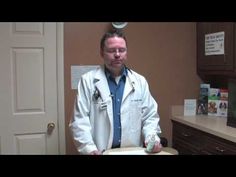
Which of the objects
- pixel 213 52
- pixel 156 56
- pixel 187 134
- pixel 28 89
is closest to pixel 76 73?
pixel 28 89

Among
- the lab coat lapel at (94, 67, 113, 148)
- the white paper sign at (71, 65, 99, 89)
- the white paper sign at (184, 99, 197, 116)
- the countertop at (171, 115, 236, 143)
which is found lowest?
the countertop at (171, 115, 236, 143)

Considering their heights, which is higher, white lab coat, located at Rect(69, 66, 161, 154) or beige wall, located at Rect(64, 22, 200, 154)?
beige wall, located at Rect(64, 22, 200, 154)

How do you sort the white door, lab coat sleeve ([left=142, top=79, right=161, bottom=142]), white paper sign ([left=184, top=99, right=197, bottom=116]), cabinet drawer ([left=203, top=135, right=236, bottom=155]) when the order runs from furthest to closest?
white paper sign ([left=184, top=99, right=197, bottom=116]) < the white door < cabinet drawer ([left=203, top=135, right=236, bottom=155]) < lab coat sleeve ([left=142, top=79, right=161, bottom=142])

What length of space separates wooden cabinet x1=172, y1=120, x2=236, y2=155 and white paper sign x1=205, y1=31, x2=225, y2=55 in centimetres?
70

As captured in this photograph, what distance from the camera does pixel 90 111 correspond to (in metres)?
1.83

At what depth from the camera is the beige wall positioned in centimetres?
259

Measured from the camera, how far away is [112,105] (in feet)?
6.02

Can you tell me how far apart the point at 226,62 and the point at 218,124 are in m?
0.53

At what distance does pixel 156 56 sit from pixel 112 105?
1137mm

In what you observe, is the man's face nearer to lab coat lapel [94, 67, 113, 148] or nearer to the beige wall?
lab coat lapel [94, 67, 113, 148]

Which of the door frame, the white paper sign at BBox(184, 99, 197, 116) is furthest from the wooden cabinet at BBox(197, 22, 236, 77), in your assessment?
the door frame

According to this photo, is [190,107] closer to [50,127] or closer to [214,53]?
[214,53]
